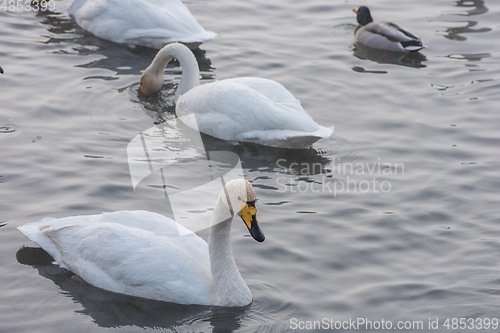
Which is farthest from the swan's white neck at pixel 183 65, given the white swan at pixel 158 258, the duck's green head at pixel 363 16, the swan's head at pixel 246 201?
the swan's head at pixel 246 201

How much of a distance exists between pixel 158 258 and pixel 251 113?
3553 millimetres

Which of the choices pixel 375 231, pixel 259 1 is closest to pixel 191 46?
pixel 259 1

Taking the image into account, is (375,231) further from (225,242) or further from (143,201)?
(143,201)

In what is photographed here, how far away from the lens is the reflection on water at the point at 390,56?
12.0 m

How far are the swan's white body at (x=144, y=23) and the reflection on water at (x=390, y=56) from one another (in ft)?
9.88

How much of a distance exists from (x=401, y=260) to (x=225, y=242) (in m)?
1.99

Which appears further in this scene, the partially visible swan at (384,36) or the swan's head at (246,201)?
the partially visible swan at (384,36)


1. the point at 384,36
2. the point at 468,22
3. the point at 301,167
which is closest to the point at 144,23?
the point at 384,36

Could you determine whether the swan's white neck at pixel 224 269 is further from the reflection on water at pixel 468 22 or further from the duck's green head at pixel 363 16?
the reflection on water at pixel 468 22

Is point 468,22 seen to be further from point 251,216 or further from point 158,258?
point 158,258

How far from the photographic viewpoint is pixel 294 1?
14516 millimetres

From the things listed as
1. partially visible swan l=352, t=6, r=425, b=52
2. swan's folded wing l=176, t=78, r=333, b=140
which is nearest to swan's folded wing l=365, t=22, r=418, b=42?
partially visible swan l=352, t=6, r=425, b=52

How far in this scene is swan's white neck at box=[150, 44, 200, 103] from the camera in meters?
10.1

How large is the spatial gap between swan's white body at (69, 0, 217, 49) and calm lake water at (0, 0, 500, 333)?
0.29 meters
